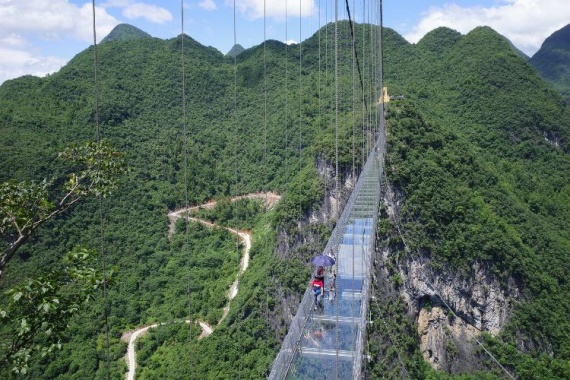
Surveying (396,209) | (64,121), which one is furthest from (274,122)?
(396,209)

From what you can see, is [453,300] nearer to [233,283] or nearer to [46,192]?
[233,283]

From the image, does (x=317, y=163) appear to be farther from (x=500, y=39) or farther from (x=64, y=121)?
(x=500, y=39)

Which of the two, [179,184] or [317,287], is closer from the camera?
[317,287]

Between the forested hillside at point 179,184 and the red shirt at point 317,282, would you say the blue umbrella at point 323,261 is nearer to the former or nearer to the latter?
the red shirt at point 317,282

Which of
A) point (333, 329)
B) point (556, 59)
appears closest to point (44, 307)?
point (333, 329)

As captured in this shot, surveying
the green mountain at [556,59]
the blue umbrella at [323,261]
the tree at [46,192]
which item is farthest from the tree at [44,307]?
the green mountain at [556,59]

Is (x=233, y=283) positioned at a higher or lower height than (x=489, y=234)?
lower
